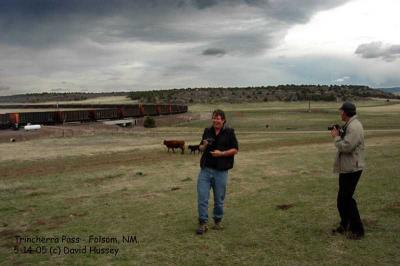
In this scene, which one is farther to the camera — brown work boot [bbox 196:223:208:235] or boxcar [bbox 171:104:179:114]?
boxcar [bbox 171:104:179:114]

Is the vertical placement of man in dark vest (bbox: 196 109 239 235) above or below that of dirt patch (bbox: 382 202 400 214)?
above

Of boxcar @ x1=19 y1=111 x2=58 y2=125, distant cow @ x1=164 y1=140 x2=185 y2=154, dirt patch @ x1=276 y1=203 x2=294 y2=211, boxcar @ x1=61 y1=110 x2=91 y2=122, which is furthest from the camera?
boxcar @ x1=61 y1=110 x2=91 y2=122

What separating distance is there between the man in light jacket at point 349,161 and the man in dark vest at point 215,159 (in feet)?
6.34

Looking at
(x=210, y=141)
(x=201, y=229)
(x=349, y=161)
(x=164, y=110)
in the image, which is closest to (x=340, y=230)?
(x=349, y=161)

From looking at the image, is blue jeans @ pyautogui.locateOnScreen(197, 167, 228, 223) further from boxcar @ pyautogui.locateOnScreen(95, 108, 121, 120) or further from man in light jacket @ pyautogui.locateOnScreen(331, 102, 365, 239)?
boxcar @ pyautogui.locateOnScreen(95, 108, 121, 120)

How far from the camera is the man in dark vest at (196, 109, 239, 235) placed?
8.82 metres

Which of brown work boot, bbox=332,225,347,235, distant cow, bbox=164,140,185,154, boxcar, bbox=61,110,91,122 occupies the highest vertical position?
boxcar, bbox=61,110,91,122

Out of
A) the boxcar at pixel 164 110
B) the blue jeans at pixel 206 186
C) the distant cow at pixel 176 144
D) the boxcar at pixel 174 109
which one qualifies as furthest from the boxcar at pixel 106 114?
the blue jeans at pixel 206 186

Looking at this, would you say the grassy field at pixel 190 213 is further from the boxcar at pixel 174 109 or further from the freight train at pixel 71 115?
the boxcar at pixel 174 109

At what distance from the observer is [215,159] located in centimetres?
892

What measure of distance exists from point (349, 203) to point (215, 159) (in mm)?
2556

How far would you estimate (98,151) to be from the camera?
26.2 metres

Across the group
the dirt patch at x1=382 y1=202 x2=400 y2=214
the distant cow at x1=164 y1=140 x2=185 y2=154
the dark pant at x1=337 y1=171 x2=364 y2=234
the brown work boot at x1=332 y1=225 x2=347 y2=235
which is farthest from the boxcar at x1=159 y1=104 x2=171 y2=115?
the dark pant at x1=337 y1=171 x2=364 y2=234

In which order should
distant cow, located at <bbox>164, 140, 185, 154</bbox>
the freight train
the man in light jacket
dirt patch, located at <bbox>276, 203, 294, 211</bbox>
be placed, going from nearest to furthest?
the man in light jacket < dirt patch, located at <bbox>276, 203, 294, 211</bbox> < distant cow, located at <bbox>164, 140, 185, 154</bbox> < the freight train
